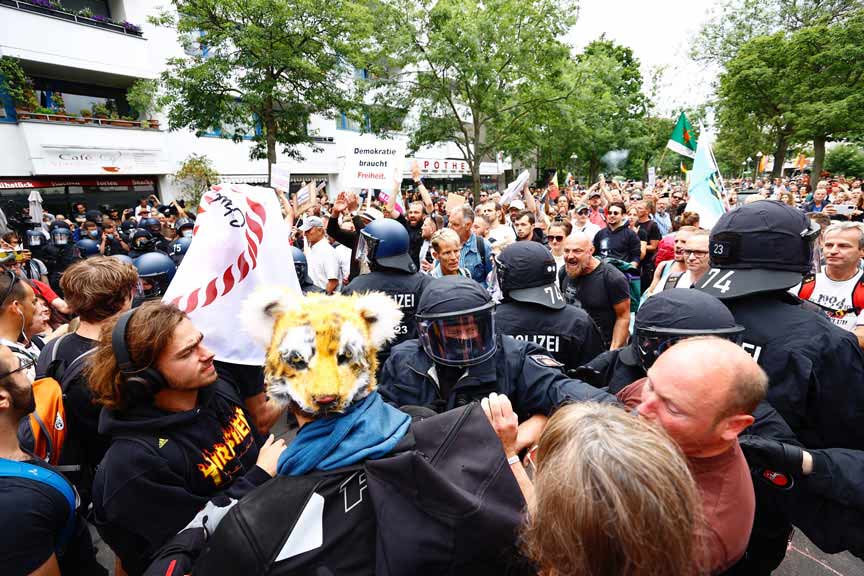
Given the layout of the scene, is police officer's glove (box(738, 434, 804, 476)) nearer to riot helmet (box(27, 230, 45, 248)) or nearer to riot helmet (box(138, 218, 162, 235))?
riot helmet (box(138, 218, 162, 235))

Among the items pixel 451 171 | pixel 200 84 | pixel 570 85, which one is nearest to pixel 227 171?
pixel 200 84

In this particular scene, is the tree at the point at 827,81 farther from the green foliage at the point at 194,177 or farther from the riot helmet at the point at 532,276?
the green foliage at the point at 194,177

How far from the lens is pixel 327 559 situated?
3.81 ft

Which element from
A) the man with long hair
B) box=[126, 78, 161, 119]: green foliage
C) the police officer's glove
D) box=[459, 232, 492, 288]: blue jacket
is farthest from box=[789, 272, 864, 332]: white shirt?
box=[126, 78, 161, 119]: green foliage

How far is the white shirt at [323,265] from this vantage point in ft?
19.4

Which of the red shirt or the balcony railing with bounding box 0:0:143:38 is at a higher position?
the balcony railing with bounding box 0:0:143:38

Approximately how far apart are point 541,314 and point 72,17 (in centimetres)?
2240

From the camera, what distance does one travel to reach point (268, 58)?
13.9m

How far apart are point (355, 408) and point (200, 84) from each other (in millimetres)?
16095

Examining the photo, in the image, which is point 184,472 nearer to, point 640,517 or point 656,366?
point 640,517

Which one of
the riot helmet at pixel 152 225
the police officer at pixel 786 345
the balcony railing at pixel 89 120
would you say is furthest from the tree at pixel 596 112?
the balcony railing at pixel 89 120

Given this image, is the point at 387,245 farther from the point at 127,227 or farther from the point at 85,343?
the point at 127,227

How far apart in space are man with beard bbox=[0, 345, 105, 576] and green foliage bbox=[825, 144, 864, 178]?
54.7 meters

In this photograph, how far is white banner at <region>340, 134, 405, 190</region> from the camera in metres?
7.34
